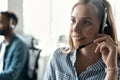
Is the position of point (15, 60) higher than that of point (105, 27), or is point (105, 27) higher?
point (105, 27)

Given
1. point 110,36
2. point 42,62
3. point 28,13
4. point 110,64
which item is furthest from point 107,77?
point 28,13

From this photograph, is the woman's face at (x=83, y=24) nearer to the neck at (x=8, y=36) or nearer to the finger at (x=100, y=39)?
the finger at (x=100, y=39)

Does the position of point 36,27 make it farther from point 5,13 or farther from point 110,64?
point 110,64

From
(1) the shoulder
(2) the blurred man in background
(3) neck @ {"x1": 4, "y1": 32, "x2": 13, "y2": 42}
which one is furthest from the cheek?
(3) neck @ {"x1": 4, "y1": 32, "x2": 13, "y2": 42}

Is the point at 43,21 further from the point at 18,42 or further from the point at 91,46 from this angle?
the point at 91,46

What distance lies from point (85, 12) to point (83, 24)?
6 cm

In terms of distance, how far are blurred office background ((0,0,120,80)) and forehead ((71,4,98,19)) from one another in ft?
6.00

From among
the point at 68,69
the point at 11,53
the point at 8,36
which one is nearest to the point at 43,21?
the point at 8,36

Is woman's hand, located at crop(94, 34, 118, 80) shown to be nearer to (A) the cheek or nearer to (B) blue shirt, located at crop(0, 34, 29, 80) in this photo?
(A) the cheek

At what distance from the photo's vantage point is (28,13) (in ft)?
11.0

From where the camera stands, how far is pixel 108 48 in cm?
125

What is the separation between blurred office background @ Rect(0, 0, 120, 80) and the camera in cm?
316

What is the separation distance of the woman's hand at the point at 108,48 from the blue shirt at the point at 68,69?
0.19 ft

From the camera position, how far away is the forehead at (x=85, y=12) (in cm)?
124
